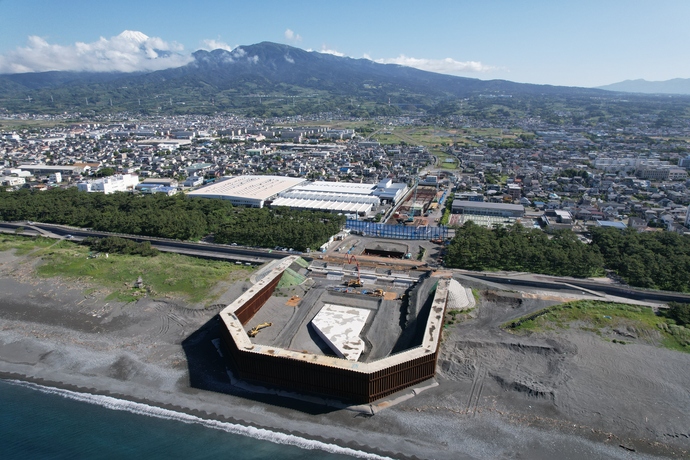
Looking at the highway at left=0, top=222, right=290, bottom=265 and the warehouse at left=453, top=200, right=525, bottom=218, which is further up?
the highway at left=0, top=222, right=290, bottom=265

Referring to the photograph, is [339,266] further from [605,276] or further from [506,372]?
[605,276]

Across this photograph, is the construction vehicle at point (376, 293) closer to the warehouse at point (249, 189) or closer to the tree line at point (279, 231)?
the tree line at point (279, 231)

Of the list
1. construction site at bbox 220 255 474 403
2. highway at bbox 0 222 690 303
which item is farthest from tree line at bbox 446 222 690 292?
construction site at bbox 220 255 474 403

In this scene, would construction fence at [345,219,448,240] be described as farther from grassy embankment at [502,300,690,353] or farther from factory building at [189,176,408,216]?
grassy embankment at [502,300,690,353]

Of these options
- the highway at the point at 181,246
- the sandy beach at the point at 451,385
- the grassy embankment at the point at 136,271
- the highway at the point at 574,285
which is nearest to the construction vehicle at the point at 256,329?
the sandy beach at the point at 451,385

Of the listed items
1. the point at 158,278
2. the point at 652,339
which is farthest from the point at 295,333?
the point at 652,339

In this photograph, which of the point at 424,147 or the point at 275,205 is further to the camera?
the point at 424,147

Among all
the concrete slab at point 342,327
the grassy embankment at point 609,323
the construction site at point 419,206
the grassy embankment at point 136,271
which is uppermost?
the concrete slab at point 342,327
